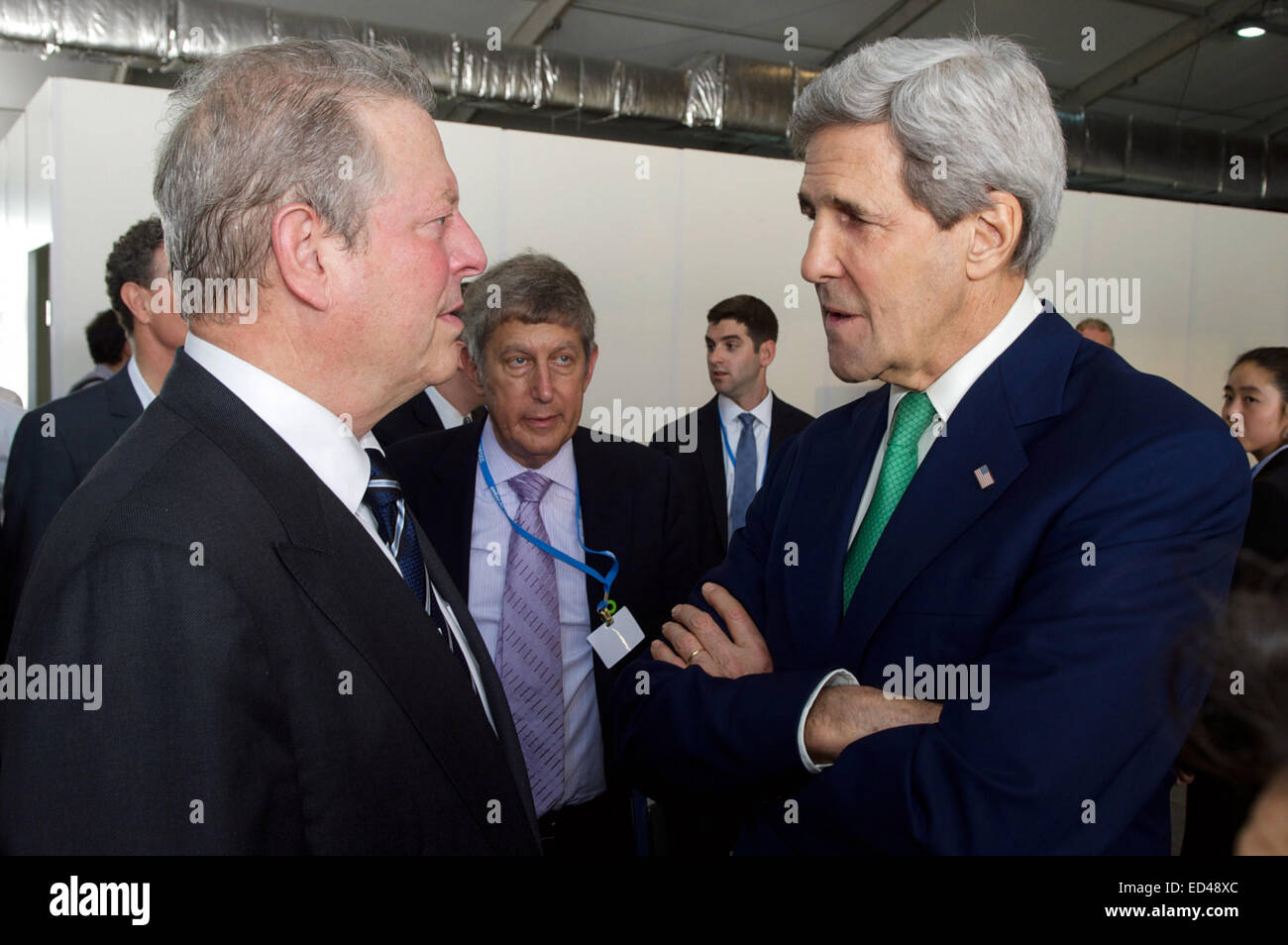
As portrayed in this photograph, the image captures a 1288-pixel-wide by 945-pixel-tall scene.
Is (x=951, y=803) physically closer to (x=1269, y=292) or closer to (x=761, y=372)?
(x=761, y=372)

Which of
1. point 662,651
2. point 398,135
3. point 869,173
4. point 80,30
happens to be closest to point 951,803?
point 662,651

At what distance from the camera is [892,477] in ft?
5.19

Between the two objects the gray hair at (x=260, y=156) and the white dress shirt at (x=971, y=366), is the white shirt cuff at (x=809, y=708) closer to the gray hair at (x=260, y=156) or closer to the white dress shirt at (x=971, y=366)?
the white dress shirt at (x=971, y=366)

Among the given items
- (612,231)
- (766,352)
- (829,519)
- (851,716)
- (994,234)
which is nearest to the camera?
(851,716)

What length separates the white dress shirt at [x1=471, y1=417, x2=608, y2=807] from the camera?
2.33 metres

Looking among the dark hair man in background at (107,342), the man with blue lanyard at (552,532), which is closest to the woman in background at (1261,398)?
the man with blue lanyard at (552,532)

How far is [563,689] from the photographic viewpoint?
2.35 meters

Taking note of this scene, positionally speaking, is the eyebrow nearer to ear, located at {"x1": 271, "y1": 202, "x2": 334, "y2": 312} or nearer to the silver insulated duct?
ear, located at {"x1": 271, "y1": 202, "x2": 334, "y2": 312}

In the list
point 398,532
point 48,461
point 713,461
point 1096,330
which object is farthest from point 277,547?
point 1096,330

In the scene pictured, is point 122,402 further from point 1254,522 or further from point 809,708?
point 1254,522

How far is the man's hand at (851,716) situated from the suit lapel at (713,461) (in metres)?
3.41

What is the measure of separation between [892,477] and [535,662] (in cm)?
106

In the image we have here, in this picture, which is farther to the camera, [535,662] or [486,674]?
[535,662]

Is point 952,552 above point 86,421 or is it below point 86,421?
below
